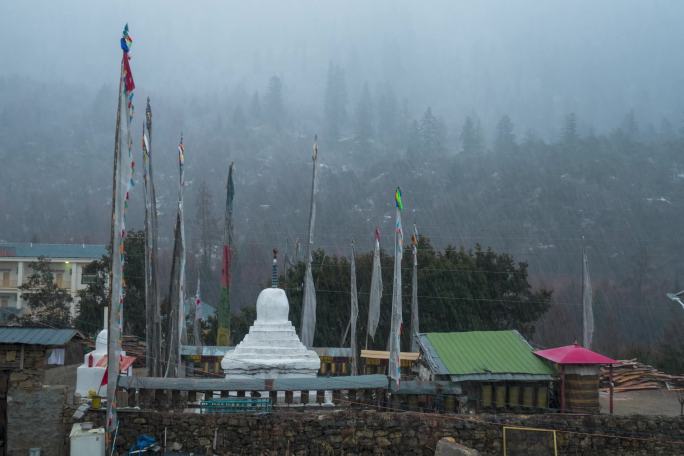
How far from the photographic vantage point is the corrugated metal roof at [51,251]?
60406 mm

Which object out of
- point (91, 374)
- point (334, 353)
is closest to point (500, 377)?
point (91, 374)

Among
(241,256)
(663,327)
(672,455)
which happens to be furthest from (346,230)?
(672,455)

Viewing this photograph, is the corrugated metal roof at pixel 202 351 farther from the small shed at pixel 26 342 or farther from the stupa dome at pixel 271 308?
the small shed at pixel 26 342

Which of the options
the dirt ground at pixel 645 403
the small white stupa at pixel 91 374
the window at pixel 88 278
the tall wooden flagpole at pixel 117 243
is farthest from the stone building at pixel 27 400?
the window at pixel 88 278

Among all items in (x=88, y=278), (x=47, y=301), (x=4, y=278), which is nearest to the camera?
(x=47, y=301)

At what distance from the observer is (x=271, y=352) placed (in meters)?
21.6

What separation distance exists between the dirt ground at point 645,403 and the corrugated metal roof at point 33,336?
1547 centimetres

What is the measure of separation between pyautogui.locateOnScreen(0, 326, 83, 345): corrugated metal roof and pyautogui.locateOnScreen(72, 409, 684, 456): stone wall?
2.10 m

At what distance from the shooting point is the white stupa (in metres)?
21.0

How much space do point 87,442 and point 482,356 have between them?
1145 centimetres

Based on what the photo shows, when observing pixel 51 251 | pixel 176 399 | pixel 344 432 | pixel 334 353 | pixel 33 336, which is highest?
pixel 51 251

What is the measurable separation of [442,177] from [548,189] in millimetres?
25728

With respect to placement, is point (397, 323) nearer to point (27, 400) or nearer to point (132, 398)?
point (132, 398)

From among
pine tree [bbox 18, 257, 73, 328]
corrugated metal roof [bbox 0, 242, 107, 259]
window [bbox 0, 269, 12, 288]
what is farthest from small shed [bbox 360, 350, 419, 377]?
window [bbox 0, 269, 12, 288]
